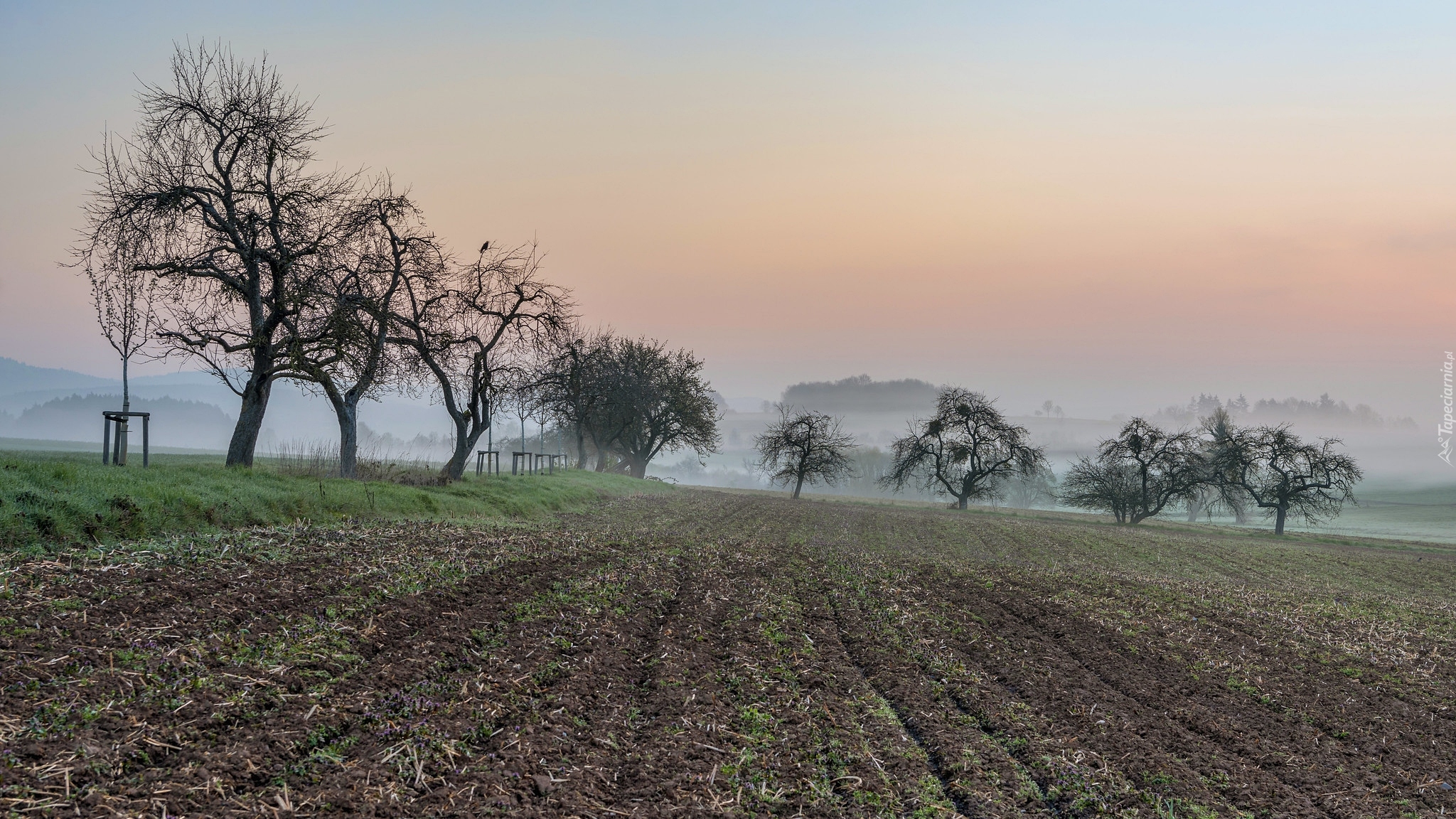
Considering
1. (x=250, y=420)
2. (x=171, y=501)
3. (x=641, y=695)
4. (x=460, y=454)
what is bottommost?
(x=641, y=695)

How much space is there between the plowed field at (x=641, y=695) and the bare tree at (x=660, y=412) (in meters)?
45.8

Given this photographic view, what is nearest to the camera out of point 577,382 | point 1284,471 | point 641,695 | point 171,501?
point 641,695

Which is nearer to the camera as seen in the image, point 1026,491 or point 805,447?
point 805,447

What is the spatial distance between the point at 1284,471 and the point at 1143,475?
320 inches

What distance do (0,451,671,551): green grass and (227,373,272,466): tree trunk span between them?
155cm

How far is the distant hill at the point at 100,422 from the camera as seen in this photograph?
145 m

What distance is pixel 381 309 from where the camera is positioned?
23.1m

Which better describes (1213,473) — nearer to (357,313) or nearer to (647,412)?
(647,412)

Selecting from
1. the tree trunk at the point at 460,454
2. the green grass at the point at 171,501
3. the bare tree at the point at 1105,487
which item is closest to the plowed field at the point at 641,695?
the green grass at the point at 171,501

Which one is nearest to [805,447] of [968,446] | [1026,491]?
[968,446]

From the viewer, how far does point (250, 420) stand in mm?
19766

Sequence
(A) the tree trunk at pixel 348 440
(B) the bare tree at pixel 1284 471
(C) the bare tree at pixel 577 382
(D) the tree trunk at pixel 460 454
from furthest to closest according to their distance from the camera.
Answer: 1. (B) the bare tree at pixel 1284 471
2. (C) the bare tree at pixel 577 382
3. (D) the tree trunk at pixel 460 454
4. (A) the tree trunk at pixel 348 440

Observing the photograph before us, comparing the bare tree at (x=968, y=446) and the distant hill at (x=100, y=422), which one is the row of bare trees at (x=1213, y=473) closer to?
the bare tree at (x=968, y=446)

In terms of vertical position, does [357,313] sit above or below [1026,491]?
above
